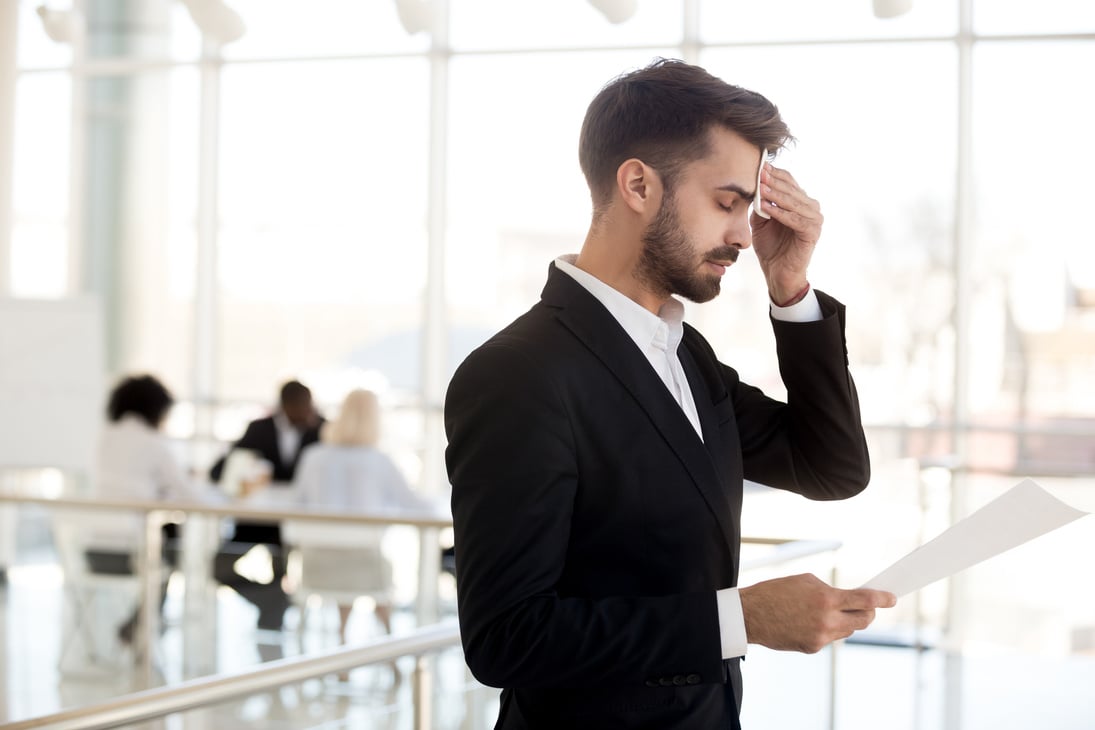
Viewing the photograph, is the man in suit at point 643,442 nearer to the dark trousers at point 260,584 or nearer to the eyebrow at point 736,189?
the eyebrow at point 736,189

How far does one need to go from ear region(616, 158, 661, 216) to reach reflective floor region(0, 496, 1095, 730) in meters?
1.83

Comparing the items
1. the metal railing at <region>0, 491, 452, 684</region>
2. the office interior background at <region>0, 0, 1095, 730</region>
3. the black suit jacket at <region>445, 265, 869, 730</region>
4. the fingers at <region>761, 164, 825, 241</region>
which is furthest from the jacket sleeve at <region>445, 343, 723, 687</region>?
the office interior background at <region>0, 0, 1095, 730</region>

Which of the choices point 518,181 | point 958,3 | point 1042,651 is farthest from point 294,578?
point 958,3

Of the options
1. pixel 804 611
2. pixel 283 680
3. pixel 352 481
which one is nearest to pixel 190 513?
pixel 352 481

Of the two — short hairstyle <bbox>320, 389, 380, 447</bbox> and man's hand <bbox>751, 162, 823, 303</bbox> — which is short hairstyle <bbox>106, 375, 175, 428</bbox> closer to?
short hairstyle <bbox>320, 389, 380, 447</bbox>

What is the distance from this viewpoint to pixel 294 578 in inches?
198

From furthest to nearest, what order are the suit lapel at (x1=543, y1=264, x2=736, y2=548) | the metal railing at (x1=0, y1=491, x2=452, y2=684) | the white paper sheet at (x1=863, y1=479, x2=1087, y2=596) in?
the metal railing at (x1=0, y1=491, x2=452, y2=684), the suit lapel at (x1=543, y1=264, x2=736, y2=548), the white paper sheet at (x1=863, y1=479, x2=1087, y2=596)

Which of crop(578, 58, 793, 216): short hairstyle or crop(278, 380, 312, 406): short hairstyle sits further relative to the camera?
crop(278, 380, 312, 406): short hairstyle

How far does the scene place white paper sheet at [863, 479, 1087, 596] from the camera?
3.79 ft

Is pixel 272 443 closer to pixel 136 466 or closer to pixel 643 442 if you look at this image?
pixel 136 466

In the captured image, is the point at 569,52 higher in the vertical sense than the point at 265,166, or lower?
higher

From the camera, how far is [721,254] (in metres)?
1.34

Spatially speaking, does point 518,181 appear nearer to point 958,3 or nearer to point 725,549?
point 958,3

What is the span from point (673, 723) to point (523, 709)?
0.51ft
